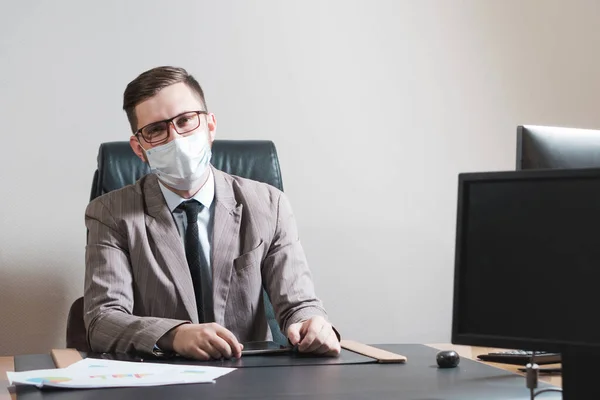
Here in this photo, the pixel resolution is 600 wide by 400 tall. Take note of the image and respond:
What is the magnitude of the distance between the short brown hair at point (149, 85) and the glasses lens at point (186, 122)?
0.25 feet

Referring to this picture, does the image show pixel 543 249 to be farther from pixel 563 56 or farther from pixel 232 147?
pixel 563 56

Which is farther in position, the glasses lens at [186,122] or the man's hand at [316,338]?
the glasses lens at [186,122]

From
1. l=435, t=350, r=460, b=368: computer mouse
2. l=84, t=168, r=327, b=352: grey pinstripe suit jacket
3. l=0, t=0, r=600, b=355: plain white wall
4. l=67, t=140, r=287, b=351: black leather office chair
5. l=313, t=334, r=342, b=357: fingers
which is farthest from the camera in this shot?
l=0, t=0, r=600, b=355: plain white wall

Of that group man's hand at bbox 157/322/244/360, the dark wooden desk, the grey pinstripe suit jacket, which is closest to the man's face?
the grey pinstripe suit jacket

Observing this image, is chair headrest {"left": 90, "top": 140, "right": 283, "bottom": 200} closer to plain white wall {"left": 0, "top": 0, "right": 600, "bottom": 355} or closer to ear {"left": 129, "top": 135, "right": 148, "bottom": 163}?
ear {"left": 129, "top": 135, "right": 148, "bottom": 163}

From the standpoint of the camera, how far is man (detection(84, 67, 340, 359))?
6.02 feet

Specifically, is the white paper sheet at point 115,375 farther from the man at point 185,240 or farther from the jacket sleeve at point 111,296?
the man at point 185,240

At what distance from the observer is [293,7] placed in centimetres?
278

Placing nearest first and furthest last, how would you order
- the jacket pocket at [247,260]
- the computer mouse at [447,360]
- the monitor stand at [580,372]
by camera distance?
the monitor stand at [580,372], the computer mouse at [447,360], the jacket pocket at [247,260]

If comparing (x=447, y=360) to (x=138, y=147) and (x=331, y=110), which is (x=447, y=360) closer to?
(x=138, y=147)

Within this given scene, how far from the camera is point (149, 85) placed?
1.92 m

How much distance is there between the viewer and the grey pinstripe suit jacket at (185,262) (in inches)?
71.6

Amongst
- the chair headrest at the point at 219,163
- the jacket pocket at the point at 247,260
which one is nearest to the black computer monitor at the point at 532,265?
the jacket pocket at the point at 247,260

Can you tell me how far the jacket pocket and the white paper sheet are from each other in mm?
487
